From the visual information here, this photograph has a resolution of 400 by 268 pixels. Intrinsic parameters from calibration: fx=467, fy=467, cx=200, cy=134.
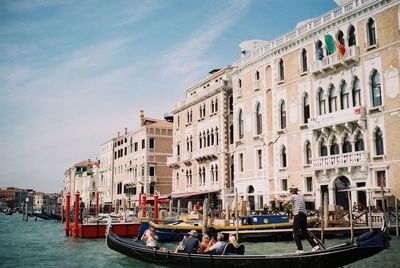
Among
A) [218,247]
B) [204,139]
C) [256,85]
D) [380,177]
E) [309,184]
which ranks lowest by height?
[218,247]

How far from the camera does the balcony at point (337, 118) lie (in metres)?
19.3

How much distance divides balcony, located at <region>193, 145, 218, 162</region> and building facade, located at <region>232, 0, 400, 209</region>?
98.2 inches

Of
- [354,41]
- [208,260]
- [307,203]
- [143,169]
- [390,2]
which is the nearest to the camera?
[208,260]

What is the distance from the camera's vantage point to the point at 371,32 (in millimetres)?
19578

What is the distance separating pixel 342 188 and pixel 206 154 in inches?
433

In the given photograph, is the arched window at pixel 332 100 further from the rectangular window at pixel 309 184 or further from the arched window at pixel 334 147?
the rectangular window at pixel 309 184

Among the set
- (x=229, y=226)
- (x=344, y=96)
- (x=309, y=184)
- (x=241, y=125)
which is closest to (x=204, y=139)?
(x=241, y=125)

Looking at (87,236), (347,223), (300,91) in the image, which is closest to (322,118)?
(300,91)

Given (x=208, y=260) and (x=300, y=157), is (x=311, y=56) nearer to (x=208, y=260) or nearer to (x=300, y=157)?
(x=300, y=157)

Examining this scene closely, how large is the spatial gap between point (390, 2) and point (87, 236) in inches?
641

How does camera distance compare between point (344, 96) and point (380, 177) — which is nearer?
point (380, 177)

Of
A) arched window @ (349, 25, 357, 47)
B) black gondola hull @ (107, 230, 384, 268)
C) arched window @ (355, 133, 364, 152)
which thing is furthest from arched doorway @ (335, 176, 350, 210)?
black gondola hull @ (107, 230, 384, 268)

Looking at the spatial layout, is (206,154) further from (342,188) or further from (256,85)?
(342,188)

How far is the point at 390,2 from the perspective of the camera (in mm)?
18578
